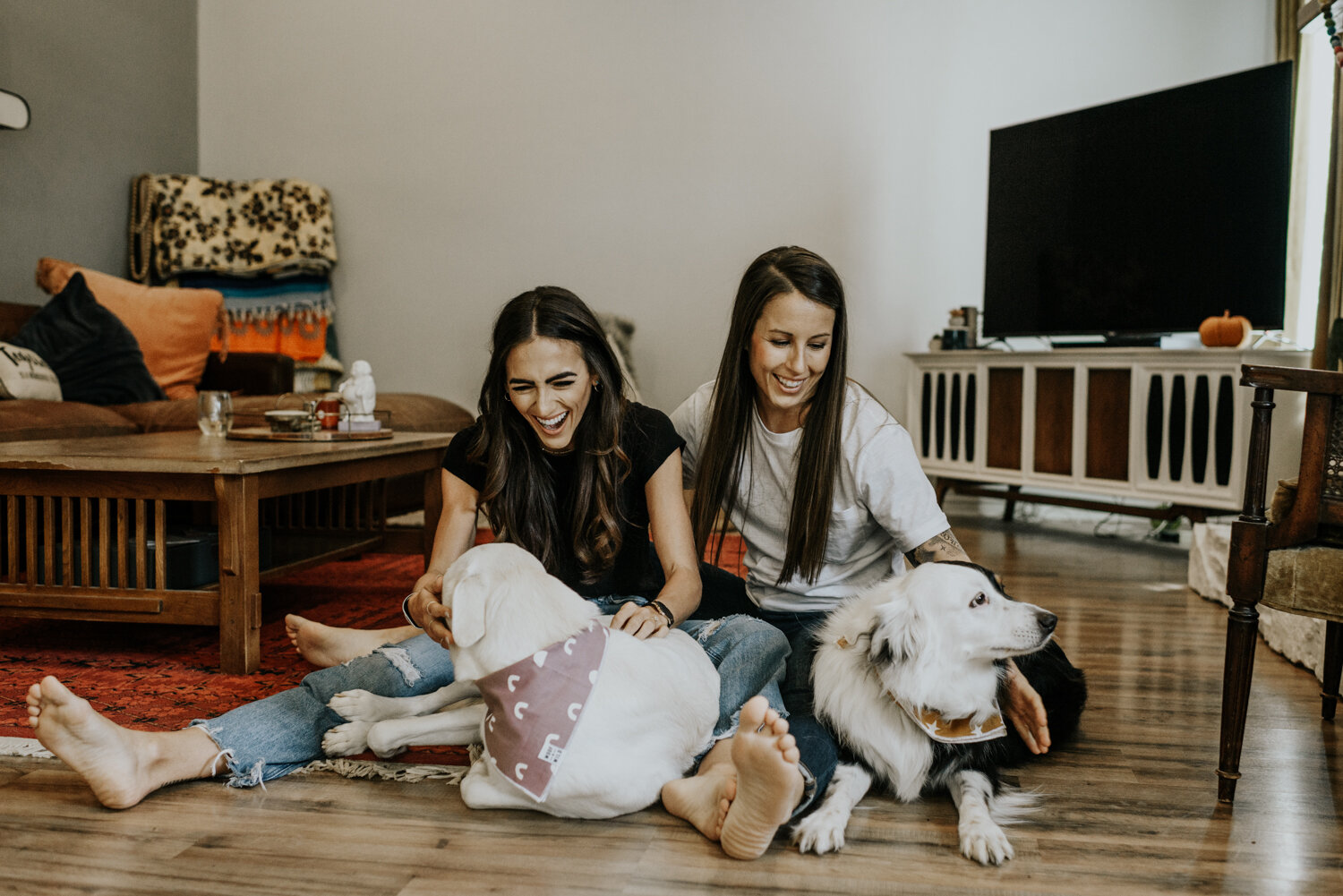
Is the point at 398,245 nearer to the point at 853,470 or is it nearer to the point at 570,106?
the point at 570,106

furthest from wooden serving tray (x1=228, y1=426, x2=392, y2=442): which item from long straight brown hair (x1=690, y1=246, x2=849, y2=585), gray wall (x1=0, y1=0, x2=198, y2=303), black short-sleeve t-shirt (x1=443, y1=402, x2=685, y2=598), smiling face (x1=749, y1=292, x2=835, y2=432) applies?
gray wall (x1=0, y1=0, x2=198, y2=303)

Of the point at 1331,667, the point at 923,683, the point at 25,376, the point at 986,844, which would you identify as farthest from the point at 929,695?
the point at 25,376

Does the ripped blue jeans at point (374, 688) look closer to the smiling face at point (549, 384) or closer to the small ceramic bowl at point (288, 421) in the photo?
the smiling face at point (549, 384)

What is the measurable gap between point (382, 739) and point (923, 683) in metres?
0.80

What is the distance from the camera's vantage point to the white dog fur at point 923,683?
4.27 feet

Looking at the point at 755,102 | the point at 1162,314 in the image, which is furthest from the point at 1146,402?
the point at 755,102

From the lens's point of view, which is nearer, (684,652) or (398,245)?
(684,652)

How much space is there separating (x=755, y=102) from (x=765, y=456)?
343 centimetres

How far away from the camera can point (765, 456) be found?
1.78 meters

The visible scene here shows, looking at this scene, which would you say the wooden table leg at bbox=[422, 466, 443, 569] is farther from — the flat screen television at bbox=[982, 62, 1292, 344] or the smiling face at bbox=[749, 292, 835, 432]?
the flat screen television at bbox=[982, 62, 1292, 344]

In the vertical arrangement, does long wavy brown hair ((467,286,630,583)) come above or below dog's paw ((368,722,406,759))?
above

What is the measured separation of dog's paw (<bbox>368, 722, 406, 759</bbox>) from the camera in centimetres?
146

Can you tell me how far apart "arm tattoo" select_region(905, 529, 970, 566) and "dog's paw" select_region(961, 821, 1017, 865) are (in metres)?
0.45

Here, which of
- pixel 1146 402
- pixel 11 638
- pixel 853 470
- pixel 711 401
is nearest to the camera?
pixel 853 470
